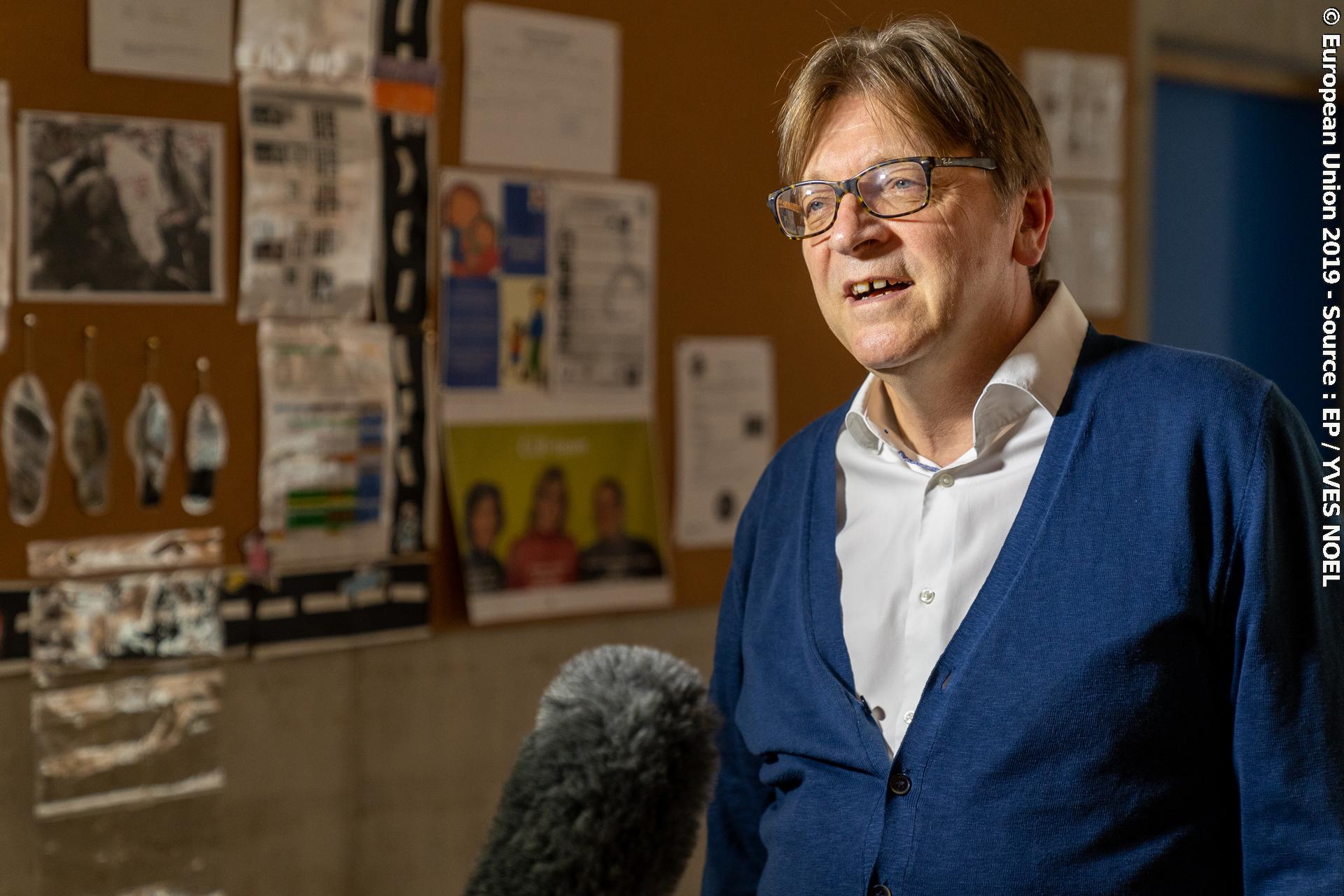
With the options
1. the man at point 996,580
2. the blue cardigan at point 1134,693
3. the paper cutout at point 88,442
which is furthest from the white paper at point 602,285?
the blue cardigan at point 1134,693

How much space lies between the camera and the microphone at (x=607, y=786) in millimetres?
675

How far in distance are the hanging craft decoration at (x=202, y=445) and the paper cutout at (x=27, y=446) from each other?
235 millimetres

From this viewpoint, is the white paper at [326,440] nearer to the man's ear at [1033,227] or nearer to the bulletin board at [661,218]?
the bulletin board at [661,218]

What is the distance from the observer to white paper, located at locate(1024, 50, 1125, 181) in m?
3.56

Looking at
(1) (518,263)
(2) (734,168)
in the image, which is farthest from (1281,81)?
(1) (518,263)

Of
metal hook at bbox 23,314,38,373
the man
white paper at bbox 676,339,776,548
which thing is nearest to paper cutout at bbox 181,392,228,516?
metal hook at bbox 23,314,38,373

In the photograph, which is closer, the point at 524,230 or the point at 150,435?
the point at 150,435

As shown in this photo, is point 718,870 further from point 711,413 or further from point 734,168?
point 734,168

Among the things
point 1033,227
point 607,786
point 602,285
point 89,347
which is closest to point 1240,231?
point 602,285

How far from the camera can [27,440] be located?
219 cm

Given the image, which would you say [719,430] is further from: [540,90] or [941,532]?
[941,532]

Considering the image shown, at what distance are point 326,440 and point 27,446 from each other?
53 cm

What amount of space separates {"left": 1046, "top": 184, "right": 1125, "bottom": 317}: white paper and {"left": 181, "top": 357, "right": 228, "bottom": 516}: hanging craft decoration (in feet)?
7.64

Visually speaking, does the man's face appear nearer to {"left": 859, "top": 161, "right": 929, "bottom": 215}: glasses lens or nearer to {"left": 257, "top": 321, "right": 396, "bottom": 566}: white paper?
{"left": 859, "top": 161, "right": 929, "bottom": 215}: glasses lens
